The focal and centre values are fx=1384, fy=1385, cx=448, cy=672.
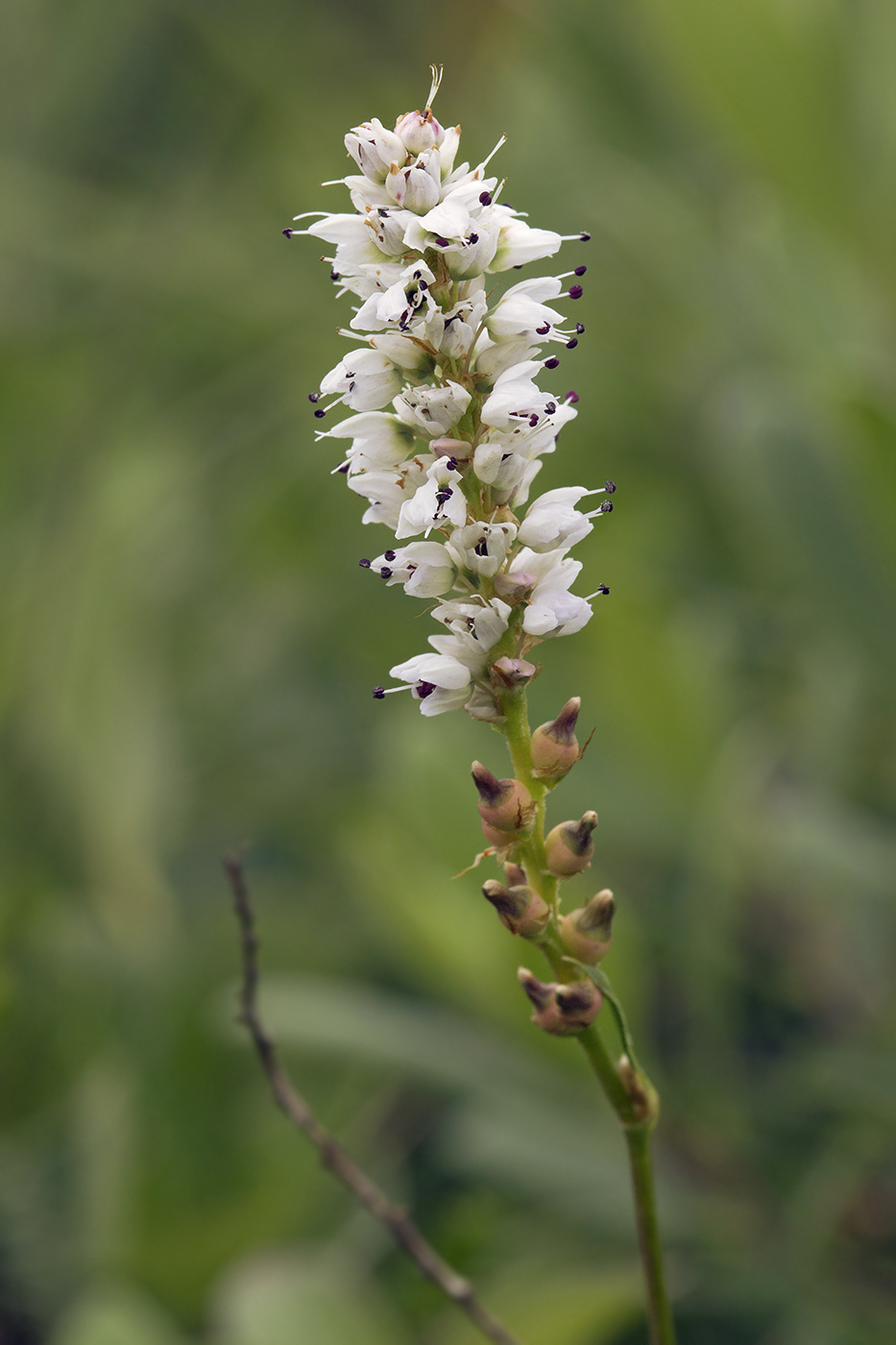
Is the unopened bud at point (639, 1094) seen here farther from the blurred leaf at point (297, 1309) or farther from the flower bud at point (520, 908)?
the blurred leaf at point (297, 1309)

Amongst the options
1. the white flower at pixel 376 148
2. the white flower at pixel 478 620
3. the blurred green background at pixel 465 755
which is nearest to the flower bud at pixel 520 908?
the white flower at pixel 478 620

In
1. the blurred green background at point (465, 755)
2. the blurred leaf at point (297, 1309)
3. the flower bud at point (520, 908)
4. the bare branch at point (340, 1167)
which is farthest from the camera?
the blurred green background at point (465, 755)

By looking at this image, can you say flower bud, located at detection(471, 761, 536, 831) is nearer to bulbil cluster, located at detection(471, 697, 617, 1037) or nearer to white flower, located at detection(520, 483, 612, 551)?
bulbil cluster, located at detection(471, 697, 617, 1037)

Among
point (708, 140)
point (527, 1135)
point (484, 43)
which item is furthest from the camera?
point (484, 43)

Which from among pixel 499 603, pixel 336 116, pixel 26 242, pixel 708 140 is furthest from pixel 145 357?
pixel 499 603

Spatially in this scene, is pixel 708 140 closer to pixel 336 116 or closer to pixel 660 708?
pixel 336 116
